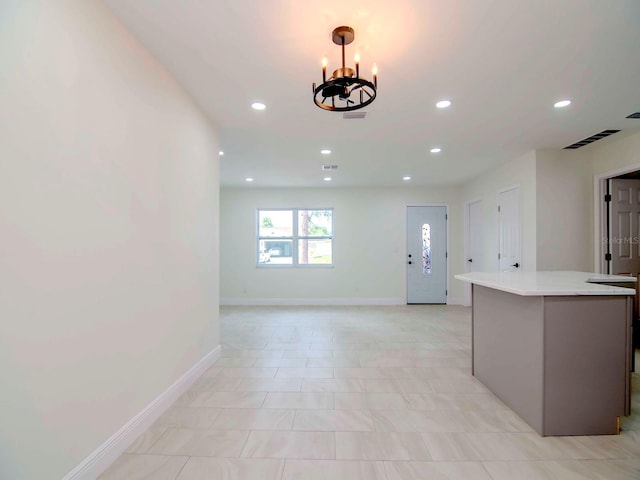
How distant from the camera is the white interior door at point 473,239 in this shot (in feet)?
20.1

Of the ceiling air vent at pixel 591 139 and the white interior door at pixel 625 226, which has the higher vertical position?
the ceiling air vent at pixel 591 139

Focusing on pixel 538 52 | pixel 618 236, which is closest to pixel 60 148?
pixel 538 52

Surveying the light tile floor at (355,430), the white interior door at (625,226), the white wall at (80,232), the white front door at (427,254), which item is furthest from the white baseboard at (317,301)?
the white wall at (80,232)

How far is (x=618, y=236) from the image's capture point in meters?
4.17

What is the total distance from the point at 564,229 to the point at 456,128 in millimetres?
2258

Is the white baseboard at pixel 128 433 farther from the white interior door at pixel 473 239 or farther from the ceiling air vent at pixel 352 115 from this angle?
the white interior door at pixel 473 239

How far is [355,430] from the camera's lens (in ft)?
7.21

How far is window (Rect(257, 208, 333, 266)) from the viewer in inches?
277

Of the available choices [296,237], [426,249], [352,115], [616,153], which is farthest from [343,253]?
[616,153]

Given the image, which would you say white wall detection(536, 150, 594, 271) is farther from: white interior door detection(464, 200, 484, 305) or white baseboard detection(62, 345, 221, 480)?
white baseboard detection(62, 345, 221, 480)

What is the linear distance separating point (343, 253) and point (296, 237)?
113cm

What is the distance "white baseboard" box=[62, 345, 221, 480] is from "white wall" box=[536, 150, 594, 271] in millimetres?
4618

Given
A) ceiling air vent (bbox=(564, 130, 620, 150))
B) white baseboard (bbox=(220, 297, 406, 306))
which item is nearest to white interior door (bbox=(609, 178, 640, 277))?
ceiling air vent (bbox=(564, 130, 620, 150))

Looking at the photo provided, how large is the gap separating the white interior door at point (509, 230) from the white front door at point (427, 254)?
1749mm
